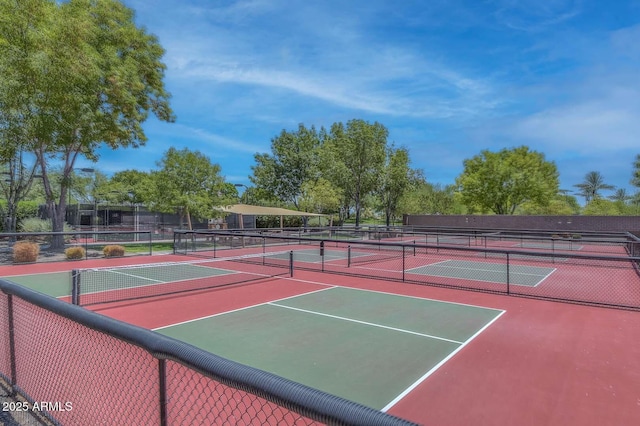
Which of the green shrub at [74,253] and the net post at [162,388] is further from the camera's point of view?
the green shrub at [74,253]

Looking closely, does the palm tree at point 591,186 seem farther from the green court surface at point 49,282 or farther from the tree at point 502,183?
the green court surface at point 49,282

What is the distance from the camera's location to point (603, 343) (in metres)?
6.49

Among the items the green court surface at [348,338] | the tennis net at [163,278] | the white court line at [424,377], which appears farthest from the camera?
the tennis net at [163,278]

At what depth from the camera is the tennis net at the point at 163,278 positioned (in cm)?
974

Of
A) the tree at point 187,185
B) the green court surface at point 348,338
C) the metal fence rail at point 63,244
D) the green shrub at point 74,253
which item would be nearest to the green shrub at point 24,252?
the metal fence rail at point 63,244

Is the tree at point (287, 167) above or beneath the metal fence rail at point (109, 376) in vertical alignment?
above

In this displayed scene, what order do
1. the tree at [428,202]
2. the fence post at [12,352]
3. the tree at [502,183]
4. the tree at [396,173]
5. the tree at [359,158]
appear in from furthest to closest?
the tree at [428,202] < the tree at [502,183] < the tree at [396,173] < the tree at [359,158] < the fence post at [12,352]

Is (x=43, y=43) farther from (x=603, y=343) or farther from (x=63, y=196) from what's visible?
(x=603, y=343)

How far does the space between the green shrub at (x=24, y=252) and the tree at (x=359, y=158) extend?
1098 inches

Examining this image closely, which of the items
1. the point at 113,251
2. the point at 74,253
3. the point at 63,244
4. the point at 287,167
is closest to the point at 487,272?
the point at 113,251

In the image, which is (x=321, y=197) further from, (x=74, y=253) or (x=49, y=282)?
(x=49, y=282)

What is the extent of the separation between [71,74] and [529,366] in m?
24.1

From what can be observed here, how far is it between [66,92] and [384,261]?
1931 cm

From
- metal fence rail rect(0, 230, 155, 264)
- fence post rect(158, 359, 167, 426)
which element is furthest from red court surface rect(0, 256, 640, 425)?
metal fence rail rect(0, 230, 155, 264)
